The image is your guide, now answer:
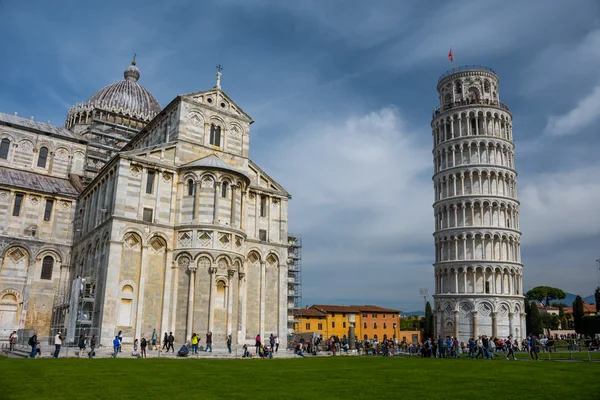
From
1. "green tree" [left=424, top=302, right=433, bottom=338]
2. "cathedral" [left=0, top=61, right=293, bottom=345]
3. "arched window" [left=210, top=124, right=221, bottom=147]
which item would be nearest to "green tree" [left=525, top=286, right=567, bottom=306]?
"green tree" [left=424, top=302, right=433, bottom=338]

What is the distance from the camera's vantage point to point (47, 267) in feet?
124

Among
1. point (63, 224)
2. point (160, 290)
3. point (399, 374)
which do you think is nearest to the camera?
point (399, 374)

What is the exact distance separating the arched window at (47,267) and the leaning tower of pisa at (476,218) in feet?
138

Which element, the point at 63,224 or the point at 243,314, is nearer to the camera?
the point at 243,314

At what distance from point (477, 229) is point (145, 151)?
40373 mm

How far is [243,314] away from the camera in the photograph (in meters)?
33.0

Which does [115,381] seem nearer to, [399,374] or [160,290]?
[399,374]

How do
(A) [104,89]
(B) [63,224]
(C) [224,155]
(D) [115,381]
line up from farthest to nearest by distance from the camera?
(A) [104,89], (B) [63,224], (C) [224,155], (D) [115,381]

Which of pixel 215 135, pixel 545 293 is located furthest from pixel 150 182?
pixel 545 293

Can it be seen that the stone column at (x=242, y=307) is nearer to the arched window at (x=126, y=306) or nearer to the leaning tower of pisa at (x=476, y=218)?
the arched window at (x=126, y=306)

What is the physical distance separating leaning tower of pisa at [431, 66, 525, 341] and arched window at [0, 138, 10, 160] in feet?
155

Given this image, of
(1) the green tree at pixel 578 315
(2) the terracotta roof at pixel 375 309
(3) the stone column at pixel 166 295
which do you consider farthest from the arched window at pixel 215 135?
(1) the green tree at pixel 578 315

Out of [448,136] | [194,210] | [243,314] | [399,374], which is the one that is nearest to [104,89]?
[194,210]

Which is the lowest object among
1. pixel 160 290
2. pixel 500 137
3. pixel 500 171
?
pixel 160 290
